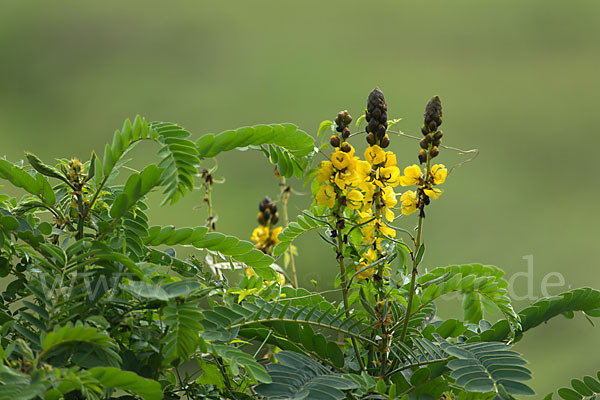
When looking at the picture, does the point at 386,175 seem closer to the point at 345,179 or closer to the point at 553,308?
the point at 345,179

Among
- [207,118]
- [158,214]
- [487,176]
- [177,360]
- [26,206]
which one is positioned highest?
[207,118]

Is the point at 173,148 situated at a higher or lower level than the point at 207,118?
lower

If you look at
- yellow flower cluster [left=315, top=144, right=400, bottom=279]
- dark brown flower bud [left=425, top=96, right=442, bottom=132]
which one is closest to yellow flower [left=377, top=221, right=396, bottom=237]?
yellow flower cluster [left=315, top=144, right=400, bottom=279]

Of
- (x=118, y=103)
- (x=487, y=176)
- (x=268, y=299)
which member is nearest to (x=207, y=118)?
(x=118, y=103)

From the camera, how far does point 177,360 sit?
1.86 ft

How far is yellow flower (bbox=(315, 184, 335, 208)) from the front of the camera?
634 millimetres

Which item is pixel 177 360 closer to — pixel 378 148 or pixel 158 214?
pixel 378 148

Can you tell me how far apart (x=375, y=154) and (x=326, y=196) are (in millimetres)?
64

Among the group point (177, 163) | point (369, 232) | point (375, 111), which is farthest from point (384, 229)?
point (177, 163)

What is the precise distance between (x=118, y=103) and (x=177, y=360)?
3.65 metres

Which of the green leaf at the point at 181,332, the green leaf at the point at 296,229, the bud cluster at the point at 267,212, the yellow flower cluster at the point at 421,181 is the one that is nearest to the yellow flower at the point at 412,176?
the yellow flower cluster at the point at 421,181

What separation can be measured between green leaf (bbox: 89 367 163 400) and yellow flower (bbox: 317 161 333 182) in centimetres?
26

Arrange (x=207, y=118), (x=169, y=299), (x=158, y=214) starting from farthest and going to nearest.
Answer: (x=207, y=118), (x=158, y=214), (x=169, y=299)

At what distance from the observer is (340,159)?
627mm
